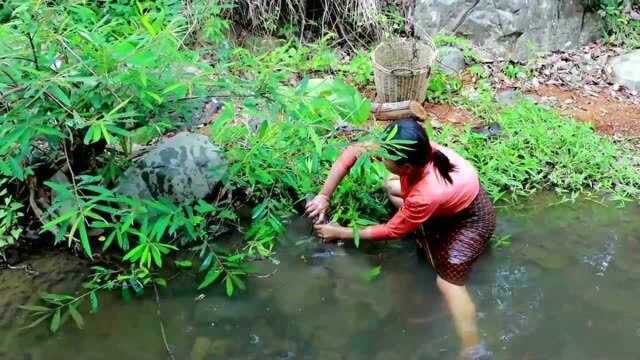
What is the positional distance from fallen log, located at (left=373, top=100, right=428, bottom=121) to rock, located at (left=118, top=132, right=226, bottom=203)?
140 cm

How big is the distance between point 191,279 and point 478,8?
148 inches

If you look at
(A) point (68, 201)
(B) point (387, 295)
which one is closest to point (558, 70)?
(B) point (387, 295)

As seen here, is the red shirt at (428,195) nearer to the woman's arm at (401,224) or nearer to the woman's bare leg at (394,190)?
the woman's arm at (401,224)

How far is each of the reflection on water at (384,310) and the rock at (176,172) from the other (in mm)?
564

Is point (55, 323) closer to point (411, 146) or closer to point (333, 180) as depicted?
point (333, 180)

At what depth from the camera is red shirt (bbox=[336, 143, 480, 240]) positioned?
11.6 ft

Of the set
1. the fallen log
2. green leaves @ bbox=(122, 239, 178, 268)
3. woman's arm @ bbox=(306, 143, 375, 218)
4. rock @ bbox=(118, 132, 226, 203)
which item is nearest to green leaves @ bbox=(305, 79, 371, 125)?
the fallen log

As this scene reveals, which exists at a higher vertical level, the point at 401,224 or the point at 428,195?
the point at 428,195

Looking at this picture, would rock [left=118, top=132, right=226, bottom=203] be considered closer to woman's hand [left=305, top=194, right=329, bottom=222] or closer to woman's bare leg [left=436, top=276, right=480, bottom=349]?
woman's hand [left=305, top=194, right=329, bottom=222]

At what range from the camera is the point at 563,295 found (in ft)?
12.7

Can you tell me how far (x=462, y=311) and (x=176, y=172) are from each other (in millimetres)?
1876

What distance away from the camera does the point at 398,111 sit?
498 cm

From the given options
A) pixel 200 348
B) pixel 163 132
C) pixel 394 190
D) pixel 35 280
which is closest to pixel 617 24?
pixel 394 190

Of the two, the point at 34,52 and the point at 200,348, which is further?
the point at 200,348
